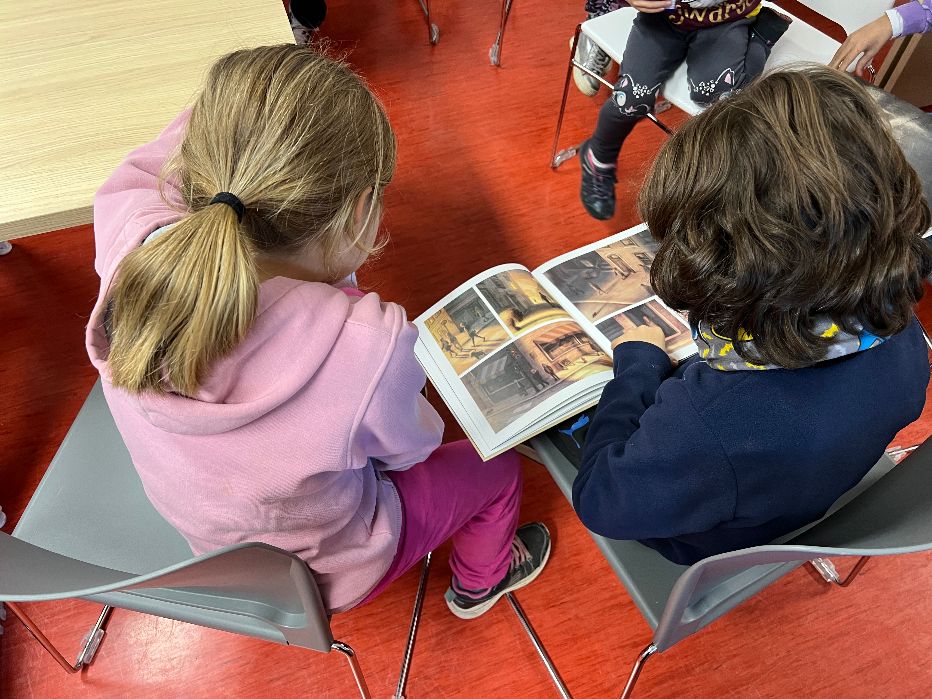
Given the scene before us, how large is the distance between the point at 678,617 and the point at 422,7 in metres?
2.31

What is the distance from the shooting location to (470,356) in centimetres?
95

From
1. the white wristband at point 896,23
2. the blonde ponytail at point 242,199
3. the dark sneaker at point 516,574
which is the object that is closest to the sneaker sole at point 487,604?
the dark sneaker at point 516,574

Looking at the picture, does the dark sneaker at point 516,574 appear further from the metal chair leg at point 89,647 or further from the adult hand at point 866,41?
the adult hand at point 866,41

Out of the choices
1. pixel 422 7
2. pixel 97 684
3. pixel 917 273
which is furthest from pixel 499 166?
pixel 97 684

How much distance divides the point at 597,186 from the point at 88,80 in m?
1.19

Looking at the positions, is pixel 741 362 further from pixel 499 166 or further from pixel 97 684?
pixel 499 166

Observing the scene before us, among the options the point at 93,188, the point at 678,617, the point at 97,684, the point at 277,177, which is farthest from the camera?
the point at 97,684

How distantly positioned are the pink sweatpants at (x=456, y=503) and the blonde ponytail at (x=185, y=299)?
40 cm

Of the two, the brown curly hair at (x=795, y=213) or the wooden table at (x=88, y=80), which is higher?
the brown curly hair at (x=795, y=213)

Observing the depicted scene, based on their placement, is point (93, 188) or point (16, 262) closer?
point (93, 188)

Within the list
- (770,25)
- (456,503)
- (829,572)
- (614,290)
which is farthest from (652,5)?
(829,572)

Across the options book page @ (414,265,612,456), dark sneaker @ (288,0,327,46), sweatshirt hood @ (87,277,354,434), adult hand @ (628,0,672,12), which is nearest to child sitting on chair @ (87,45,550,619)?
sweatshirt hood @ (87,277,354,434)

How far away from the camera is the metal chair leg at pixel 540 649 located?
1.17m

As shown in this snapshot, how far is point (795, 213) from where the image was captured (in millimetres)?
586
